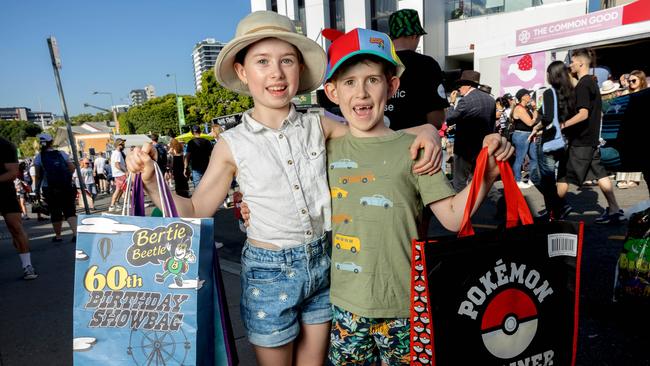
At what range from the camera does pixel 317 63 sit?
1.71 metres

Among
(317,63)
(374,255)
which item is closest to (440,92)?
(317,63)

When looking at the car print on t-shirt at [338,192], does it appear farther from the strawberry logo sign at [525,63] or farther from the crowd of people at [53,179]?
the strawberry logo sign at [525,63]

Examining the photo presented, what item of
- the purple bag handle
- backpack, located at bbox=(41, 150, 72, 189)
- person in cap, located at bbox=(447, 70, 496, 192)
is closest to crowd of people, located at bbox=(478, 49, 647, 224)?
person in cap, located at bbox=(447, 70, 496, 192)

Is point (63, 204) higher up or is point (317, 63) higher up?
point (317, 63)

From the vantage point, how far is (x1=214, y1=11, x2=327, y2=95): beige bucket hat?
4.94 feet

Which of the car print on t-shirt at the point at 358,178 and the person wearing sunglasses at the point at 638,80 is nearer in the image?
the car print on t-shirt at the point at 358,178

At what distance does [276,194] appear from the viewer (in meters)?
1.53

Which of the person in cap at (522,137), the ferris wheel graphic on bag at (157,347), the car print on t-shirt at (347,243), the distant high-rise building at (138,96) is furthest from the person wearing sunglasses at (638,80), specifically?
the distant high-rise building at (138,96)

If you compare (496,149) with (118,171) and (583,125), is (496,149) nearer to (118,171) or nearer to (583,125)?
(583,125)

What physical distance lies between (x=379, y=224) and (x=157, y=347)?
2.83ft

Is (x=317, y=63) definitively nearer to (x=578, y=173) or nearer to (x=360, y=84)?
(x=360, y=84)

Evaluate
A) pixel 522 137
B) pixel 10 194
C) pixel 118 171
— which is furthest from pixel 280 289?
pixel 118 171

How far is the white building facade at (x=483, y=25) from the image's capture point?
36.3 feet

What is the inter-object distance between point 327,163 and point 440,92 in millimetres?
1467
